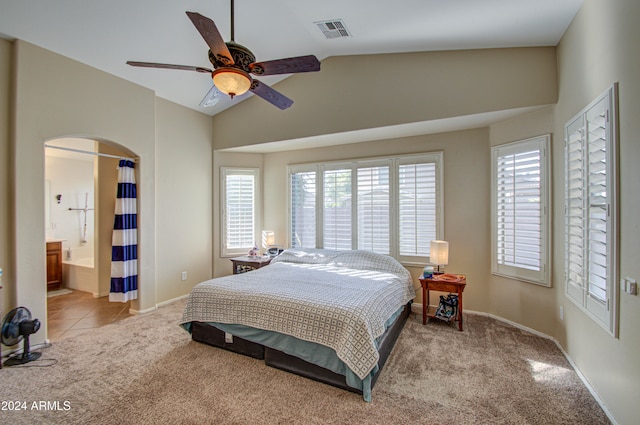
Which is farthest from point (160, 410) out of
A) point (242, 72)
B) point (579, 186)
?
point (579, 186)

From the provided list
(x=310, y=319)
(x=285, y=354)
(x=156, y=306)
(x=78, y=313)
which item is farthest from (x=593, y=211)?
(x=78, y=313)

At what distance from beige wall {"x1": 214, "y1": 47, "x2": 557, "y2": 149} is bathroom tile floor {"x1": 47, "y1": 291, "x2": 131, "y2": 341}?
3.23 meters

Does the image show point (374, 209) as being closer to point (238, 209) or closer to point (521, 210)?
point (521, 210)

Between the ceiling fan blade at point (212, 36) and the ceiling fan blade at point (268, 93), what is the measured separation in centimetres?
36

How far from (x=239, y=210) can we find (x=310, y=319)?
131 inches

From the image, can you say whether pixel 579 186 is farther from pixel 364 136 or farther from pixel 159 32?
pixel 159 32

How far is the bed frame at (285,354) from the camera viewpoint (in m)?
2.34

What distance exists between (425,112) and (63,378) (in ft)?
14.6

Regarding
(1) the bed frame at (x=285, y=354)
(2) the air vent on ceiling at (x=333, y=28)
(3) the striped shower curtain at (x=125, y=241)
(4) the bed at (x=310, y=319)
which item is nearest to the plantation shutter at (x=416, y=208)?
(4) the bed at (x=310, y=319)

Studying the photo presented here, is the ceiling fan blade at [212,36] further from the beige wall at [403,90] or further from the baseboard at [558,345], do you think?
the baseboard at [558,345]

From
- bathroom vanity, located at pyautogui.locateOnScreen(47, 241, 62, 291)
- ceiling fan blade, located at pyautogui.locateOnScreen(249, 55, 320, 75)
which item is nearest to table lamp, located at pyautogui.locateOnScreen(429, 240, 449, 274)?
ceiling fan blade, located at pyautogui.locateOnScreen(249, 55, 320, 75)

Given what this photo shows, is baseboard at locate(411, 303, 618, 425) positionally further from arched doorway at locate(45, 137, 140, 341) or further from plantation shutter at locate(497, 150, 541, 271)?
arched doorway at locate(45, 137, 140, 341)

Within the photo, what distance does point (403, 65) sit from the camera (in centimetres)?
357

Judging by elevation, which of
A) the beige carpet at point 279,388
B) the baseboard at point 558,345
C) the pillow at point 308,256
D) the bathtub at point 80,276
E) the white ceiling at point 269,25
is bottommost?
the beige carpet at point 279,388
